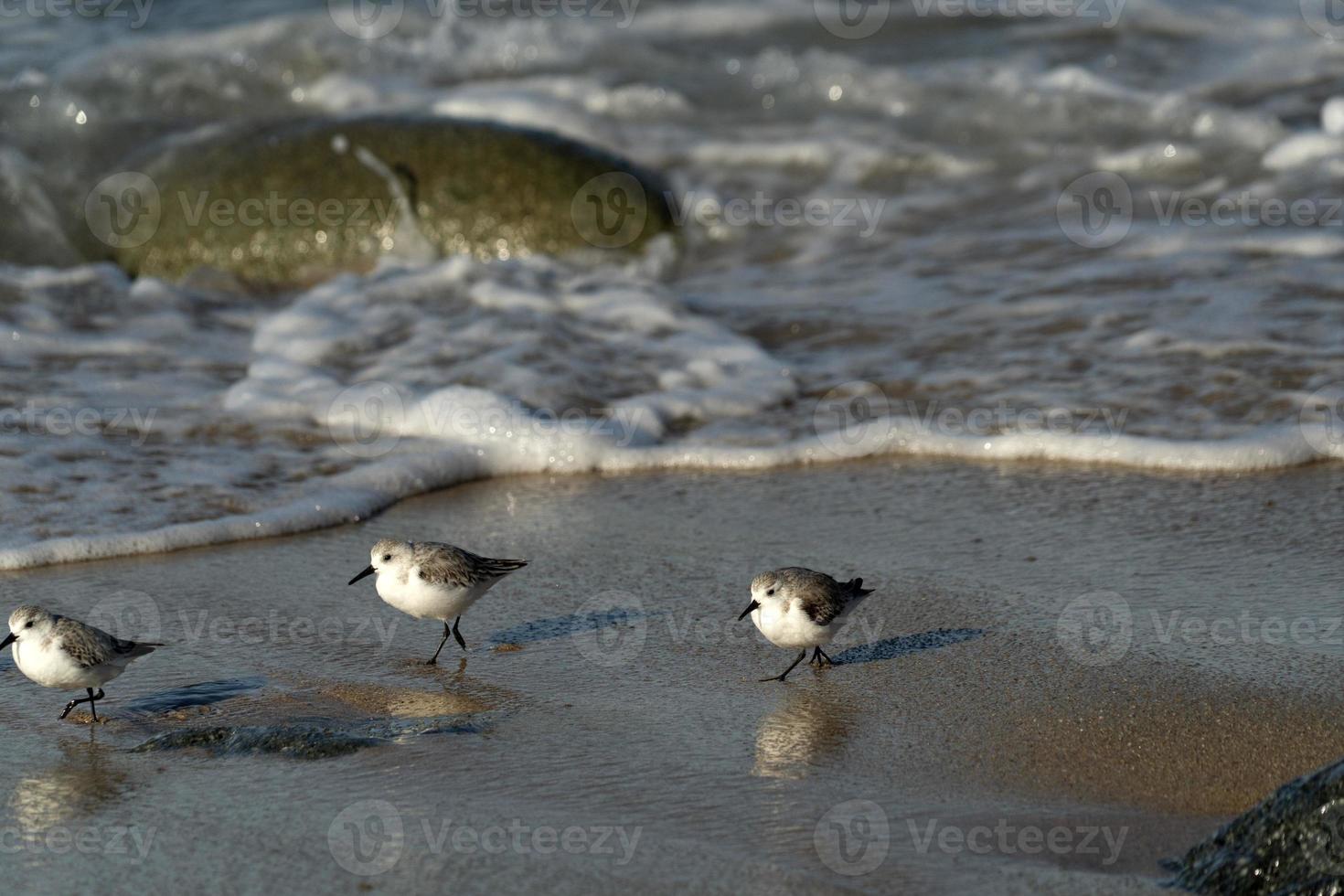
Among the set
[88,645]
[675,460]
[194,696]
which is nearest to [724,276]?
[675,460]

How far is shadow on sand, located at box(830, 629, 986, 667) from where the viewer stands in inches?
189

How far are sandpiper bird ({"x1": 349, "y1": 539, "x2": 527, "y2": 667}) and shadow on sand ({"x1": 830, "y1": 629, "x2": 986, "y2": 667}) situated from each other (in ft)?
3.81

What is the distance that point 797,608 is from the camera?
448 cm

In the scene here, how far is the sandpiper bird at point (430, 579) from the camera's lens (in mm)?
4766

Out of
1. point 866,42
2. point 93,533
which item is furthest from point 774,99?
point 93,533

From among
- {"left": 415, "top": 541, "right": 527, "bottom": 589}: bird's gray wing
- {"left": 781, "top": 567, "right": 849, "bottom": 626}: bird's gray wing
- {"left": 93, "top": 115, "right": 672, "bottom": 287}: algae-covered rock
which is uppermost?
{"left": 93, "top": 115, "right": 672, "bottom": 287}: algae-covered rock

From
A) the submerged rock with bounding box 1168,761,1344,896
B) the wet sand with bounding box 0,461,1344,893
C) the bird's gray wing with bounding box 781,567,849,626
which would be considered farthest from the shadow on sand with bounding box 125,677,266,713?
the submerged rock with bounding box 1168,761,1344,896

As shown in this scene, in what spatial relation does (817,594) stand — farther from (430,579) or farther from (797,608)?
(430,579)

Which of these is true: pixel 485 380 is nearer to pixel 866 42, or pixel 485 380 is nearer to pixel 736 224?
pixel 736 224

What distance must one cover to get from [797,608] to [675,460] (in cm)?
252

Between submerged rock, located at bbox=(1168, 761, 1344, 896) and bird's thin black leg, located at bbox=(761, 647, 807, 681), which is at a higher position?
submerged rock, located at bbox=(1168, 761, 1344, 896)

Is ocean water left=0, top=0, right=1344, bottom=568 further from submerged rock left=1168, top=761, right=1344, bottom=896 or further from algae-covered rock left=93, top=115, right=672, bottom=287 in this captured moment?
submerged rock left=1168, top=761, right=1344, bottom=896

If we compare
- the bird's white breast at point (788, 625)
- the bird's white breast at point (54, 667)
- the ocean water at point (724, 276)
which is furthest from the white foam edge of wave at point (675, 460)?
the bird's white breast at point (788, 625)

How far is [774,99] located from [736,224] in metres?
2.51
